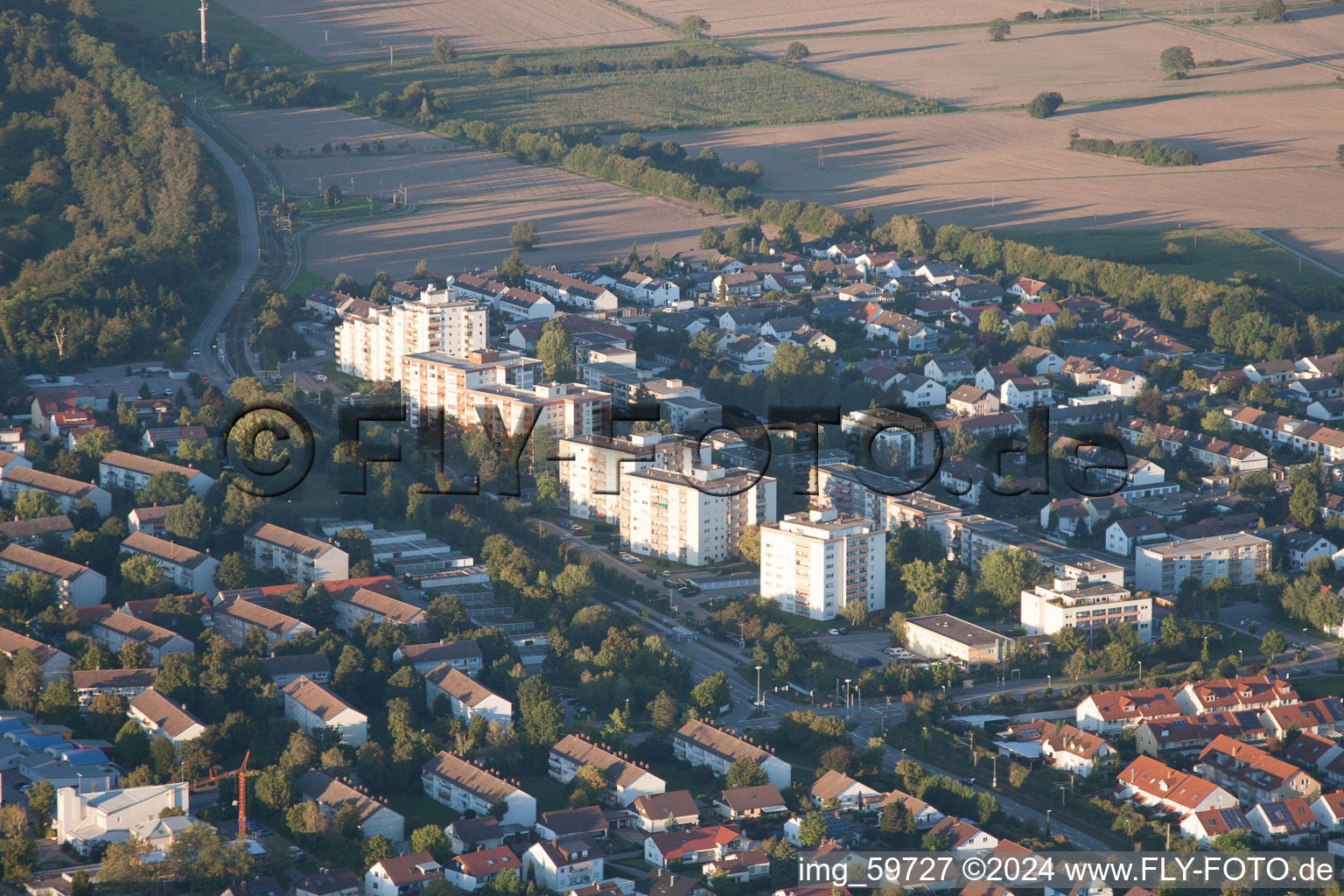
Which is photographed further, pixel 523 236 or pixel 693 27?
pixel 693 27

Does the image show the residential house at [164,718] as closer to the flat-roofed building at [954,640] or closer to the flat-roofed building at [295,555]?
the flat-roofed building at [295,555]

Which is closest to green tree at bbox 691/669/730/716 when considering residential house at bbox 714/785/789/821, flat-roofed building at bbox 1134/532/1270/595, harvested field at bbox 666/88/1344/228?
residential house at bbox 714/785/789/821

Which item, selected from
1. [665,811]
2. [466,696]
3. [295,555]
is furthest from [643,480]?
[665,811]

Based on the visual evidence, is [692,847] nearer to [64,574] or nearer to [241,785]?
[241,785]

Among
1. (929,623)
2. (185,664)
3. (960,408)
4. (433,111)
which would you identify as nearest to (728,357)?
(960,408)

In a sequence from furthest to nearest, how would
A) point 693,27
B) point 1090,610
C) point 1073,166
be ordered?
point 693,27, point 1073,166, point 1090,610

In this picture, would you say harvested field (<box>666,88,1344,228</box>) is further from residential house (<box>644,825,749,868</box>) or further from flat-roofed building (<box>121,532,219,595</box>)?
residential house (<box>644,825,749,868</box>)
